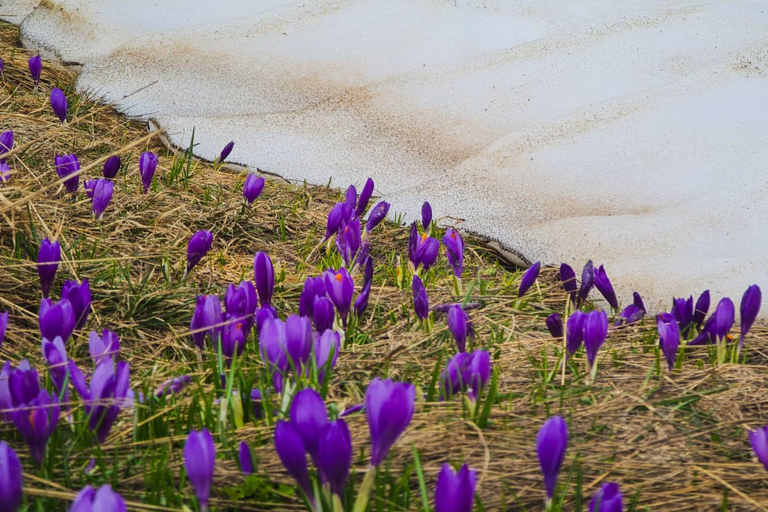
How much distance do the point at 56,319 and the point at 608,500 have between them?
3.00 ft

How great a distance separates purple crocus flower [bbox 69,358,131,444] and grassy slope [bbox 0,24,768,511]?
44mm

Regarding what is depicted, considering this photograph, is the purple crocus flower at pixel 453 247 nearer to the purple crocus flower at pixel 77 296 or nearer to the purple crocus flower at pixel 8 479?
the purple crocus flower at pixel 77 296

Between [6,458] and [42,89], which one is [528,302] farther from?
[42,89]

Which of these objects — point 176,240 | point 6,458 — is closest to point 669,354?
point 6,458

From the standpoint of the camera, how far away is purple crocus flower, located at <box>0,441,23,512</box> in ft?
2.65

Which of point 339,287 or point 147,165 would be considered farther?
point 147,165

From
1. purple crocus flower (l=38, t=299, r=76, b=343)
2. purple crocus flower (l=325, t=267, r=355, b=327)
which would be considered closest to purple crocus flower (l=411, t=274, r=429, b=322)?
purple crocus flower (l=325, t=267, r=355, b=327)

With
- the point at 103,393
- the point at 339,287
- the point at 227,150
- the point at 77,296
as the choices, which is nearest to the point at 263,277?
the point at 339,287

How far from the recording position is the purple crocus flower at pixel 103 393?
3.58 ft

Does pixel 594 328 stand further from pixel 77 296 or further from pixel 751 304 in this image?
pixel 77 296

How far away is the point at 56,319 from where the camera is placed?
4.37 feet

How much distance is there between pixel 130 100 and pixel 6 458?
316 centimetres

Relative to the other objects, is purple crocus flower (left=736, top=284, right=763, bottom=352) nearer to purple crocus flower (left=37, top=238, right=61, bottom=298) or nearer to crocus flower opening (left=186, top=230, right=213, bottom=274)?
crocus flower opening (left=186, top=230, right=213, bottom=274)

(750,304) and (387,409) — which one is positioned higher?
(750,304)
